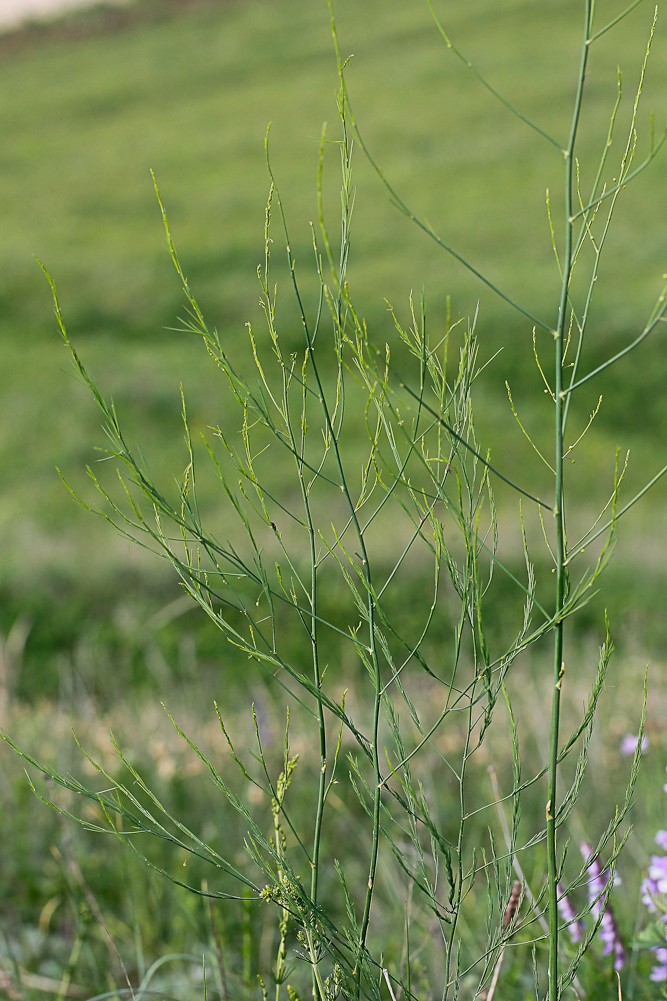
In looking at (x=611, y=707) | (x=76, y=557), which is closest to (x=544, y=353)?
(x=76, y=557)

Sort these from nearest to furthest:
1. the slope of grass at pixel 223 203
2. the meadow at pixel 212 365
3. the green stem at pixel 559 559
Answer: the green stem at pixel 559 559, the meadow at pixel 212 365, the slope of grass at pixel 223 203

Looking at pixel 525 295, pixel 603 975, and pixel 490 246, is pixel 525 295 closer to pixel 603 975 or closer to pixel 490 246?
pixel 490 246

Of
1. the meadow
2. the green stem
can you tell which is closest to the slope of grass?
the meadow

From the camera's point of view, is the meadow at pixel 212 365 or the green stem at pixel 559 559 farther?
the meadow at pixel 212 365

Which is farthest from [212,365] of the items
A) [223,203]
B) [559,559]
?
[559,559]

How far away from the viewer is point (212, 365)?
51.3 ft

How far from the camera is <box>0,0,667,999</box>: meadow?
2947 millimetres

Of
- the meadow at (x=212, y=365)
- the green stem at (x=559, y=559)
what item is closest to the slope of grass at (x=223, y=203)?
the meadow at (x=212, y=365)

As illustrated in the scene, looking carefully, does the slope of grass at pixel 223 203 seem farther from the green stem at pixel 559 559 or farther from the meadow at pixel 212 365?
the green stem at pixel 559 559

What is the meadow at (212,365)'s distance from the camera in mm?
2947

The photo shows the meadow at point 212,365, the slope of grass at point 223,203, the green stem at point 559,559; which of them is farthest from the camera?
the slope of grass at point 223,203

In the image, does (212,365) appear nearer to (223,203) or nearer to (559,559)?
(223,203)

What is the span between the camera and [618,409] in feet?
54.9

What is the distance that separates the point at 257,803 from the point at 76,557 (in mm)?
6978
